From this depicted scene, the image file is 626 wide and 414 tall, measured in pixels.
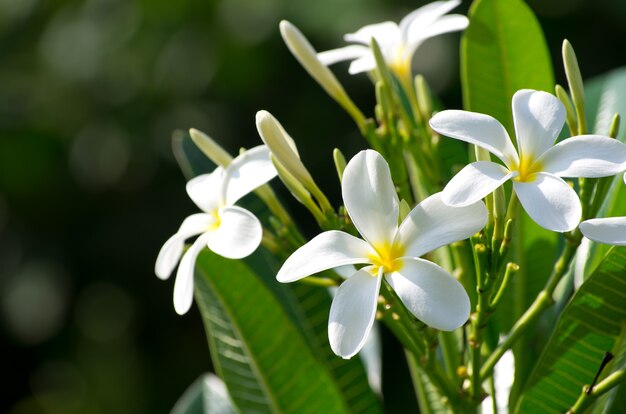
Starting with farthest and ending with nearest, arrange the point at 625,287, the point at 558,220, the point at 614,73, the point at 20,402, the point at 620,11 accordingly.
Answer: the point at 20,402 → the point at 620,11 → the point at 614,73 → the point at 625,287 → the point at 558,220

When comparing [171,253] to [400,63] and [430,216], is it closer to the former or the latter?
[430,216]

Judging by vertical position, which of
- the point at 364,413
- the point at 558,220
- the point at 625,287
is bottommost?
the point at 364,413

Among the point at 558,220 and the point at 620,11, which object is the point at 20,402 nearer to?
the point at 620,11

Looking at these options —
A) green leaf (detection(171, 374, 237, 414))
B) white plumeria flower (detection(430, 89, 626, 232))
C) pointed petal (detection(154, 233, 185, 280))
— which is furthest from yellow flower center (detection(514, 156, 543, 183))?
green leaf (detection(171, 374, 237, 414))

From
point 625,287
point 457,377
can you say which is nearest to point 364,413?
point 457,377

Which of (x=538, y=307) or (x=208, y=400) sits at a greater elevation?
(x=538, y=307)

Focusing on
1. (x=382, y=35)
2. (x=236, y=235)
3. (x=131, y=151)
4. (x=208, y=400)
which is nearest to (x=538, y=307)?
(x=236, y=235)
